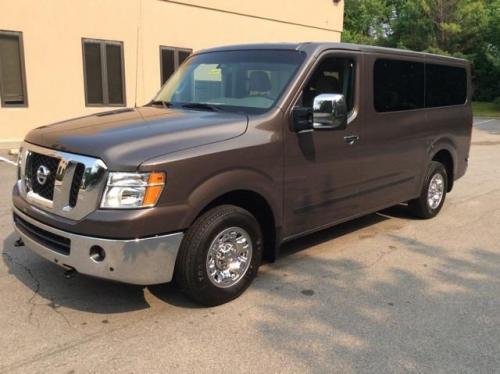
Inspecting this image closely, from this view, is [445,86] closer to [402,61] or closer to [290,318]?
[402,61]

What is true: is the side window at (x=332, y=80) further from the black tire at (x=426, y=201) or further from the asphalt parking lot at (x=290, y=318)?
the black tire at (x=426, y=201)

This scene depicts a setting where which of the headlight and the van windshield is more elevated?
the van windshield

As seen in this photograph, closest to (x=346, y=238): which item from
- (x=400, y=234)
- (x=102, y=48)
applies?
(x=400, y=234)

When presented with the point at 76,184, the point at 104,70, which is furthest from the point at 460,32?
the point at 76,184

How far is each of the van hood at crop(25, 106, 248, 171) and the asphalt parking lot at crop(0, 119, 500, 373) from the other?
118 centimetres

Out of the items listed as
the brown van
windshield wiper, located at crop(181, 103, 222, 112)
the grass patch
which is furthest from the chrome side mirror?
the grass patch

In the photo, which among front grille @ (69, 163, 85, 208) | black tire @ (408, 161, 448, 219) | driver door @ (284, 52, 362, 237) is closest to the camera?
front grille @ (69, 163, 85, 208)

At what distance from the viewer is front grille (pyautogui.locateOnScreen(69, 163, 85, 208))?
140 inches

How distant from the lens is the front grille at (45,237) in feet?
11.9

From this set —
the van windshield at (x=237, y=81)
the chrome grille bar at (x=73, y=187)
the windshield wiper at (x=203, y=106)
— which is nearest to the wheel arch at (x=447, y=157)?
the van windshield at (x=237, y=81)

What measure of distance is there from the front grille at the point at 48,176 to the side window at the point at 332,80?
2.08 meters

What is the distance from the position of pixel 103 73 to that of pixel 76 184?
10515 millimetres

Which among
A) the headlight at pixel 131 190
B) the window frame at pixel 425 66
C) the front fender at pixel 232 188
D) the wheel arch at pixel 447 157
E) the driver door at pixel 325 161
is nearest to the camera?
the headlight at pixel 131 190

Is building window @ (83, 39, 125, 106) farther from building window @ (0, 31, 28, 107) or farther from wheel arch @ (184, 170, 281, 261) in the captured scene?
wheel arch @ (184, 170, 281, 261)
